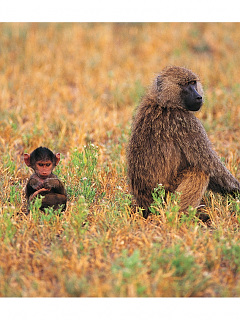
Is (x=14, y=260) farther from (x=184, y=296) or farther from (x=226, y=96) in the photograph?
(x=226, y=96)

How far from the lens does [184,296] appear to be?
9.21 ft

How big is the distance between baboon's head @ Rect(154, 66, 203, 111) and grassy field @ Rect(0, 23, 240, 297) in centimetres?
91

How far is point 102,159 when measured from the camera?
16.8 feet

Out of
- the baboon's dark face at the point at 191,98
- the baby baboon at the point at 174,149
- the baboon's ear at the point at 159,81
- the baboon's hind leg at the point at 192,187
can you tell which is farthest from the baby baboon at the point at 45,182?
the baboon's dark face at the point at 191,98

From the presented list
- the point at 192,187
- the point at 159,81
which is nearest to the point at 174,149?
the point at 192,187

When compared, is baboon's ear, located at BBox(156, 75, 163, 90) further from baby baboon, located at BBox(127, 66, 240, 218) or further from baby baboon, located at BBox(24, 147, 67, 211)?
baby baboon, located at BBox(24, 147, 67, 211)

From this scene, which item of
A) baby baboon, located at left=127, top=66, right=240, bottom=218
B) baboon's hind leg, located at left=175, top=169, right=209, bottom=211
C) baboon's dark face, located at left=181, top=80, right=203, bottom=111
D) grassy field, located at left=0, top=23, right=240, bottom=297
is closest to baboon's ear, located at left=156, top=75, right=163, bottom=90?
baby baboon, located at left=127, top=66, right=240, bottom=218

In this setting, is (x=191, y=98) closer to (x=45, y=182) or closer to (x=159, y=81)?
(x=159, y=81)

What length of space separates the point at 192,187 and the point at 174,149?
0.37 m

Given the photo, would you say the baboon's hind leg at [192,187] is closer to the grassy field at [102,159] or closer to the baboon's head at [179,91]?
the grassy field at [102,159]

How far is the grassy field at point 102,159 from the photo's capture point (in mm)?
2938

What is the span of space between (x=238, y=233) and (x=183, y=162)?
795mm

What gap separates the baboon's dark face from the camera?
392 cm

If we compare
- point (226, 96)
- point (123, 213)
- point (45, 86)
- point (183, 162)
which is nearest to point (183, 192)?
point (183, 162)
